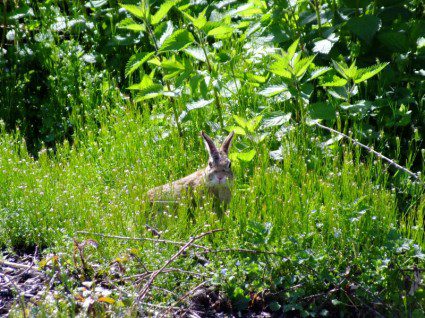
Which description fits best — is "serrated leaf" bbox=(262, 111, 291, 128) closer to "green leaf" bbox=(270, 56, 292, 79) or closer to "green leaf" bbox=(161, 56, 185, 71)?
"green leaf" bbox=(270, 56, 292, 79)

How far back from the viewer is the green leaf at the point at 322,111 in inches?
242

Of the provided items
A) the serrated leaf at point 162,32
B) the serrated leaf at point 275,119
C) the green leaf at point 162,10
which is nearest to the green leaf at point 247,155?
the serrated leaf at point 275,119

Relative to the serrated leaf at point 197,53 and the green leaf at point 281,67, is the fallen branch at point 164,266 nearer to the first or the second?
the green leaf at point 281,67

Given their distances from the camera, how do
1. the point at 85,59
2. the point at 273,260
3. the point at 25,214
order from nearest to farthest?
the point at 273,260 < the point at 25,214 < the point at 85,59

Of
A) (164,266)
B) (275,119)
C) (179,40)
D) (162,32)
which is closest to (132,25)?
(162,32)

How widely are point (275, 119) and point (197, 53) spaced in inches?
A: 36.8

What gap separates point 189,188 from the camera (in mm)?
5734

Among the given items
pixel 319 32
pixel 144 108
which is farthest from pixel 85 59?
pixel 319 32

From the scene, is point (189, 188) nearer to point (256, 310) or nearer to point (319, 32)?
point (256, 310)

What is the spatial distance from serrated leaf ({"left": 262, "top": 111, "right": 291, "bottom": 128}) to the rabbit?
0.49 meters

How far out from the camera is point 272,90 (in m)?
6.11

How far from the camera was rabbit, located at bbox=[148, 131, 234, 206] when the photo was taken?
18.8 ft

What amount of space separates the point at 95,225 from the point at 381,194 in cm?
207

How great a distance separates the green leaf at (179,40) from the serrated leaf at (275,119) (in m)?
0.94
